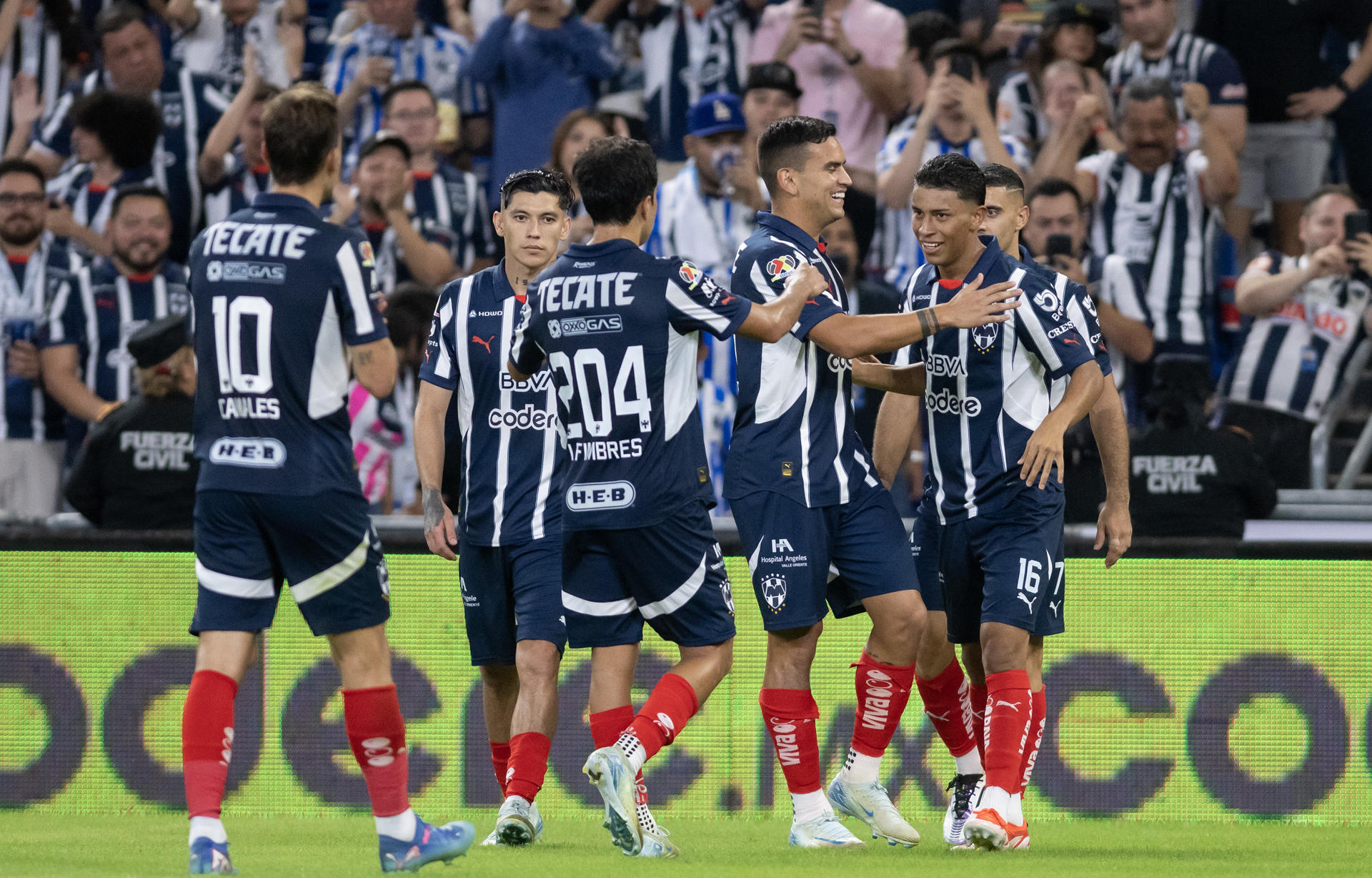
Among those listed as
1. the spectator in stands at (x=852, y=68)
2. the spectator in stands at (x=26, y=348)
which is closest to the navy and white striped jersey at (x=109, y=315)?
the spectator in stands at (x=26, y=348)

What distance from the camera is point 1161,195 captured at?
10172 millimetres

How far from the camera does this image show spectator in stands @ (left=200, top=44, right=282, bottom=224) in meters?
11.0

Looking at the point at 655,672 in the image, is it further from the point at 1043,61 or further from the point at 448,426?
the point at 1043,61

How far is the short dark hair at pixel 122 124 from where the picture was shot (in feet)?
35.7

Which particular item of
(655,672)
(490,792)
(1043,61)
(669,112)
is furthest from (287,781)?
(1043,61)

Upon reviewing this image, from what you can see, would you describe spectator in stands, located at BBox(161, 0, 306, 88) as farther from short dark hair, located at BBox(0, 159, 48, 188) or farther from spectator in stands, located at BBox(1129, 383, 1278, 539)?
spectator in stands, located at BBox(1129, 383, 1278, 539)

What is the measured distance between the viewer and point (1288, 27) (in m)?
11.1

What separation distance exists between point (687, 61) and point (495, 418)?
542cm

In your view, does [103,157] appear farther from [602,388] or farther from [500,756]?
[602,388]

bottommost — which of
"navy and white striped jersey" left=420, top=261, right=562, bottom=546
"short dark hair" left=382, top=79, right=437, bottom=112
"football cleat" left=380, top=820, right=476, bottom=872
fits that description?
"football cleat" left=380, top=820, right=476, bottom=872

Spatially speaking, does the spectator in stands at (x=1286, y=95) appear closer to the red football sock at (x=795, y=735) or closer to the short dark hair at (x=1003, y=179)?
the short dark hair at (x=1003, y=179)

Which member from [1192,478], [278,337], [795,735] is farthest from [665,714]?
[1192,478]

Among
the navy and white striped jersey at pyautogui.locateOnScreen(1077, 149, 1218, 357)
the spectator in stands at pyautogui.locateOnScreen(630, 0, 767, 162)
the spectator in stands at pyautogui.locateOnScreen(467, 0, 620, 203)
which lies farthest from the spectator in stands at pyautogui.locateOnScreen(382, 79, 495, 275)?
the navy and white striped jersey at pyautogui.locateOnScreen(1077, 149, 1218, 357)

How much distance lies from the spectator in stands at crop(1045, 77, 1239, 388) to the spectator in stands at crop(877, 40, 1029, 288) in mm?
463
